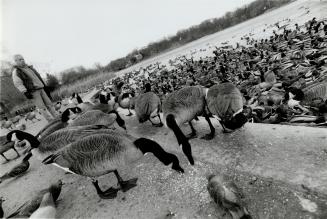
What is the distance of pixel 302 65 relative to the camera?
354 inches

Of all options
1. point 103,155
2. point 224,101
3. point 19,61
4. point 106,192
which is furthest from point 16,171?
point 224,101

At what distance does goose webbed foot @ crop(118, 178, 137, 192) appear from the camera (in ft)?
13.4

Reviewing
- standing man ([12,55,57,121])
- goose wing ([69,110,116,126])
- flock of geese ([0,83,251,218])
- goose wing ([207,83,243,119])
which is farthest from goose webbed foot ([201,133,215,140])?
standing man ([12,55,57,121])

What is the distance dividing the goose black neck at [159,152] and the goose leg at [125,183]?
57 cm

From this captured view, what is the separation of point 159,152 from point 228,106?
147 centimetres

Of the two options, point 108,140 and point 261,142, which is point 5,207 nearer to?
point 108,140

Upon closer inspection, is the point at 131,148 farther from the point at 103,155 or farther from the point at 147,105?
the point at 147,105

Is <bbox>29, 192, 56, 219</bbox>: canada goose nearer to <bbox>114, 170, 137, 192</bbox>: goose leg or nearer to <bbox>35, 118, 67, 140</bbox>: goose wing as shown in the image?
<bbox>114, 170, 137, 192</bbox>: goose leg

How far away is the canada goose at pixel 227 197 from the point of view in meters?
2.71

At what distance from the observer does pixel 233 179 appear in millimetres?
3531

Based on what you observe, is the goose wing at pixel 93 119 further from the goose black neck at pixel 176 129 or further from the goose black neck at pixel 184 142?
the goose black neck at pixel 184 142

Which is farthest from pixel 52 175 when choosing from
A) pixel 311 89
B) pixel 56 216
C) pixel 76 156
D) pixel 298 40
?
pixel 298 40

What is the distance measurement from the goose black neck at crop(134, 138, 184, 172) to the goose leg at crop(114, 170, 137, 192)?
57 centimetres

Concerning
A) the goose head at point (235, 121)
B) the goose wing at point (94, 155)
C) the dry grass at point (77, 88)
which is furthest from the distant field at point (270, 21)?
the goose wing at point (94, 155)
